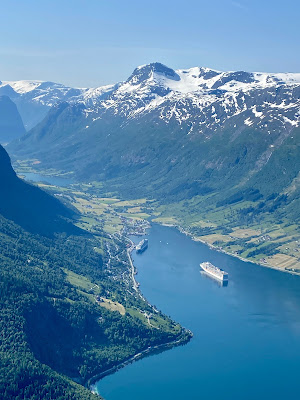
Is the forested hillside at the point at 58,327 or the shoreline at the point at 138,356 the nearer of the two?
the forested hillside at the point at 58,327

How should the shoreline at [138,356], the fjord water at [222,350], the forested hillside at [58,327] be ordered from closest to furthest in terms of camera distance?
1. the forested hillside at [58,327]
2. the fjord water at [222,350]
3. the shoreline at [138,356]

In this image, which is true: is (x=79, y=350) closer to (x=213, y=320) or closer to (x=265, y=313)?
(x=213, y=320)

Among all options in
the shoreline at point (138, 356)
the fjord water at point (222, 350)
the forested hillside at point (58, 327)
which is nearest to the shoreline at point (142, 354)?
the shoreline at point (138, 356)

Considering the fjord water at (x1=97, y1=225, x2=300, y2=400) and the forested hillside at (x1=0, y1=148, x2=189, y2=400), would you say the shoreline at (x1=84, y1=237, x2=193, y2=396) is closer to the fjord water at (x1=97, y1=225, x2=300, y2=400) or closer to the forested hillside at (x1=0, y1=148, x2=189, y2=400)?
the forested hillside at (x1=0, y1=148, x2=189, y2=400)

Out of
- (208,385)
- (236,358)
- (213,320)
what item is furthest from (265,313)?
(208,385)

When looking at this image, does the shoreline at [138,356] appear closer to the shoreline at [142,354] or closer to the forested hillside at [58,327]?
the shoreline at [142,354]

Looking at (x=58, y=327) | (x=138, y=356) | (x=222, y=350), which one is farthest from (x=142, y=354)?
(x=58, y=327)

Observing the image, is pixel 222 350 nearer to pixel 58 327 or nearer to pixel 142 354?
pixel 142 354

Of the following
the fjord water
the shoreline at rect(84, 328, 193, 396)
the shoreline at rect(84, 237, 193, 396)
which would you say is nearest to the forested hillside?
the shoreline at rect(84, 237, 193, 396)
